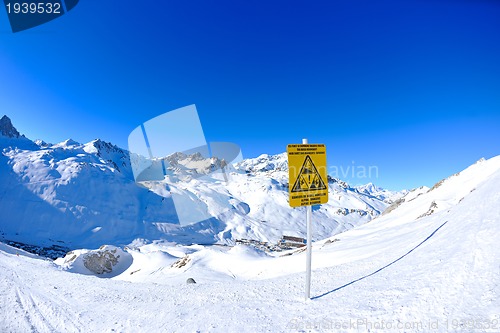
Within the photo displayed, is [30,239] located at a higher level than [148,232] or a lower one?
lower

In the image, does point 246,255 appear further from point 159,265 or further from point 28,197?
point 28,197

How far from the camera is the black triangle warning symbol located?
176 inches

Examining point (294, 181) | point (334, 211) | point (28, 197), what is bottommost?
point (294, 181)

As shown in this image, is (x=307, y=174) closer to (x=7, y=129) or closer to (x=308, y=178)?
(x=308, y=178)

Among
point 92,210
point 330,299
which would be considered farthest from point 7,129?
point 330,299

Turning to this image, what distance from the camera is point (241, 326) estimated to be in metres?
4.07

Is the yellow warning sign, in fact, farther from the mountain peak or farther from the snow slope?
the mountain peak

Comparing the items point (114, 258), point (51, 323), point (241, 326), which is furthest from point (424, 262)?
point (114, 258)

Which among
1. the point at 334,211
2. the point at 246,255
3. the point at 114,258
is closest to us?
the point at 246,255

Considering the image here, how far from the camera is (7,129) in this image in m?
170

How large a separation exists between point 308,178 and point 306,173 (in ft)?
0.34

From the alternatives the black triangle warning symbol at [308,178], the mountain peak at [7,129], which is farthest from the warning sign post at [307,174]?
the mountain peak at [7,129]

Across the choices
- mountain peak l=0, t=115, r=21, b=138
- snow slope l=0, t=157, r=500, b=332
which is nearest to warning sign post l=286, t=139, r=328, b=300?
snow slope l=0, t=157, r=500, b=332

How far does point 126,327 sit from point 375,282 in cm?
471
